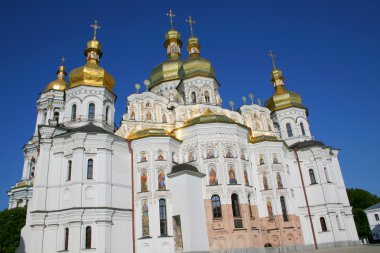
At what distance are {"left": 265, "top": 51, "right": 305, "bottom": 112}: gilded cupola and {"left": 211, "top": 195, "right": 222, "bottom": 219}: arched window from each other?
16.3 m

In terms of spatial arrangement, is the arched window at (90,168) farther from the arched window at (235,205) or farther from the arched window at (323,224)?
the arched window at (323,224)

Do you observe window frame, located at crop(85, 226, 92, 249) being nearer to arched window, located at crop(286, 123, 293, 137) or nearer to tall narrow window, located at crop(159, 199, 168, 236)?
tall narrow window, located at crop(159, 199, 168, 236)

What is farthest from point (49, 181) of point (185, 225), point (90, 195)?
point (185, 225)

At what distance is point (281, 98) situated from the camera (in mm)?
36594

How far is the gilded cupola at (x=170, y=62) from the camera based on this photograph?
3706 centimetres

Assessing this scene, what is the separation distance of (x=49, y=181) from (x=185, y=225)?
1004 cm

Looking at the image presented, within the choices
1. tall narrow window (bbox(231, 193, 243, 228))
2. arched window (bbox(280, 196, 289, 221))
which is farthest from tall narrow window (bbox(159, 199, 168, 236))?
arched window (bbox(280, 196, 289, 221))

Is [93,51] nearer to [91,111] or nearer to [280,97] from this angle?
[91,111]

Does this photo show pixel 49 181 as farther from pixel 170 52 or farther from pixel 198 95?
pixel 170 52

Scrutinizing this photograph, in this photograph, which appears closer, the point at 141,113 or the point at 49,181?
the point at 49,181

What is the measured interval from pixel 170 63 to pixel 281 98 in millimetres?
13384

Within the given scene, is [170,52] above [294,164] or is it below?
above

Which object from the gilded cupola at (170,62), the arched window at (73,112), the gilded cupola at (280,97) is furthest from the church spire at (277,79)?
the arched window at (73,112)

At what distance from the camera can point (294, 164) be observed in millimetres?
30906
